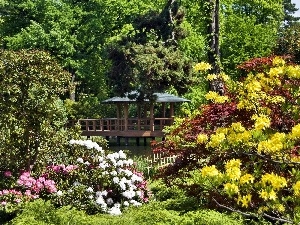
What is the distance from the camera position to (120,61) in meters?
28.6

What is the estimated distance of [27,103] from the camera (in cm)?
1284

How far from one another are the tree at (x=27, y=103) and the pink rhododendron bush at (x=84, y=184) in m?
0.55

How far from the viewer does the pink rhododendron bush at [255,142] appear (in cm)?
570

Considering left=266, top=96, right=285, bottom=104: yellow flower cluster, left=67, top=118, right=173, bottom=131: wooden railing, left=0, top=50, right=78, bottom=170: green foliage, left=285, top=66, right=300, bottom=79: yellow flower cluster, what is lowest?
left=67, top=118, right=173, bottom=131: wooden railing

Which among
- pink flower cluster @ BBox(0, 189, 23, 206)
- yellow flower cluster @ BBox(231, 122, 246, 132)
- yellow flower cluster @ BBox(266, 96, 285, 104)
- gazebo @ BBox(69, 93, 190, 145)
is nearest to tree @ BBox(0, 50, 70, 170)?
pink flower cluster @ BBox(0, 189, 23, 206)

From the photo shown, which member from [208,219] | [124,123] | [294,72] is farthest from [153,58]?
[294,72]

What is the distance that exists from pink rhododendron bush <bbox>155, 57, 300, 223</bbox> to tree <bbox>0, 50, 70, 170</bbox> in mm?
3503

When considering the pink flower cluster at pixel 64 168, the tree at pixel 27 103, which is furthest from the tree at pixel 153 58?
the pink flower cluster at pixel 64 168

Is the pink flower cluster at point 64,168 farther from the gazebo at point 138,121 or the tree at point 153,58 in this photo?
the gazebo at point 138,121

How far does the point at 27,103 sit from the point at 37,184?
6.67 ft

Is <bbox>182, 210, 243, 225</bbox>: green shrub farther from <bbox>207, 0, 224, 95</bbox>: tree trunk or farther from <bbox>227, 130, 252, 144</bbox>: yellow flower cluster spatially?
<bbox>207, 0, 224, 95</bbox>: tree trunk

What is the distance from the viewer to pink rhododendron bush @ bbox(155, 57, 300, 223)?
5703mm

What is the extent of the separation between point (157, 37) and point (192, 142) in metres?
19.5

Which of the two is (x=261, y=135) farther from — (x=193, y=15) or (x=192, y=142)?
(x=193, y=15)
